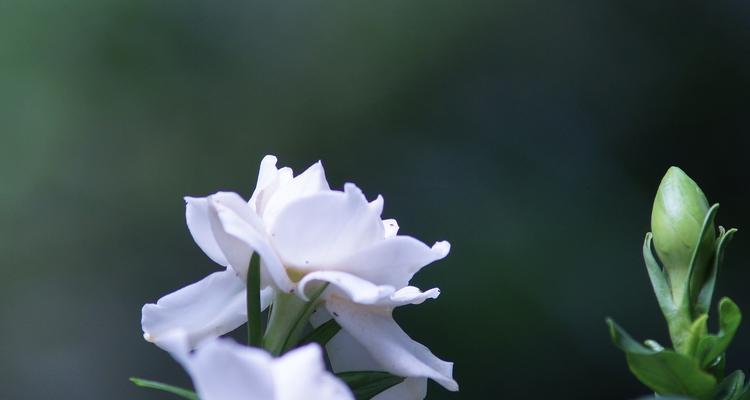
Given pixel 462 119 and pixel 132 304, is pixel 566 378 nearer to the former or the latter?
pixel 462 119

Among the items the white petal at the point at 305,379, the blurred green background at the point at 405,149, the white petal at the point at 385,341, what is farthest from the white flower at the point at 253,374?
the blurred green background at the point at 405,149

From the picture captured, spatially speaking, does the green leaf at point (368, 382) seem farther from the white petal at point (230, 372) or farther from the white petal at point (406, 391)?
the white petal at point (230, 372)

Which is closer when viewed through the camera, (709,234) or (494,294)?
(709,234)

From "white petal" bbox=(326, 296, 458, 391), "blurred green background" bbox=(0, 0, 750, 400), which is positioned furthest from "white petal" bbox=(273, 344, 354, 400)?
"blurred green background" bbox=(0, 0, 750, 400)

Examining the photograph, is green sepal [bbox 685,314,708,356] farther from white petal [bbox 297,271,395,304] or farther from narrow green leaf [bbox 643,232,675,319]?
white petal [bbox 297,271,395,304]

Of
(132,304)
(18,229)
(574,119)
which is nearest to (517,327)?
(574,119)

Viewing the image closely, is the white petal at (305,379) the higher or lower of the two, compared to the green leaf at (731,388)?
higher
